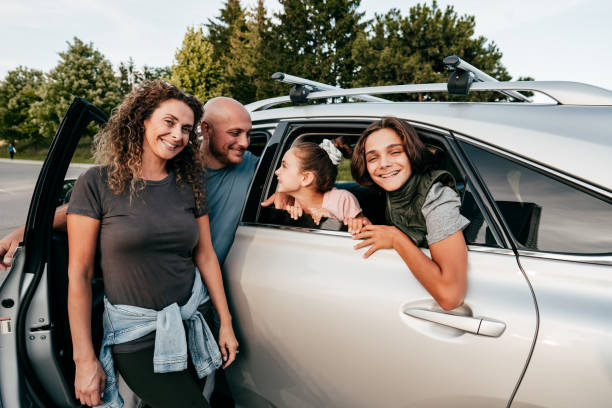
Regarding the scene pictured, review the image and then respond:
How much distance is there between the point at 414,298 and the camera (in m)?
1.26

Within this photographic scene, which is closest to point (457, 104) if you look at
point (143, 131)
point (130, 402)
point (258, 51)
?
point (143, 131)

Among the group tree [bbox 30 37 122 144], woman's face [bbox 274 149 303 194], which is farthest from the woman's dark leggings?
tree [bbox 30 37 122 144]

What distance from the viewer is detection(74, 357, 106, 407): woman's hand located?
1.32 metres

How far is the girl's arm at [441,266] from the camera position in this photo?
3.93ft

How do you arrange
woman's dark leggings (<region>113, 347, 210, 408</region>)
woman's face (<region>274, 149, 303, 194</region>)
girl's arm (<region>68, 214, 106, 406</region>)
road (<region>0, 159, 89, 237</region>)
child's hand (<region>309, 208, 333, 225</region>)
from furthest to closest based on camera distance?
road (<region>0, 159, 89, 237</region>) < woman's face (<region>274, 149, 303, 194</region>) < child's hand (<region>309, 208, 333, 225</region>) < woman's dark leggings (<region>113, 347, 210, 408</region>) < girl's arm (<region>68, 214, 106, 406</region>)

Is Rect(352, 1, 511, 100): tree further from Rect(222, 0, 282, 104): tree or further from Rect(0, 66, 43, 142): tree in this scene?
Rect(0, 66, 43, 142): tree

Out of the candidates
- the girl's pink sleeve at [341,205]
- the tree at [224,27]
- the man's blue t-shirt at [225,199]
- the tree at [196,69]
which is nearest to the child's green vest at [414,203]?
the girl's pink sleeve at [341,205]

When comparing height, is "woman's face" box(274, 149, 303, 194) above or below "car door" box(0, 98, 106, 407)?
above

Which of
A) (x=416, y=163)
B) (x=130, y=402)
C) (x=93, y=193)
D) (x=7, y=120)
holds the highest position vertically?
(x=7, y=120)

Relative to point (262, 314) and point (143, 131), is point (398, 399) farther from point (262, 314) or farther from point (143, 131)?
point (143, 131)

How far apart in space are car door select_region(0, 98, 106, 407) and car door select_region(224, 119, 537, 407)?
69cm

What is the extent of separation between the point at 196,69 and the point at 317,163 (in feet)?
89.8

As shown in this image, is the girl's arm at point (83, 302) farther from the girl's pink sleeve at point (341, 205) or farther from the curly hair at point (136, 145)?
the girl's pink sleeve at point (341, 205)

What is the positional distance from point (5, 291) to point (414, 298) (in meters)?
1.46
